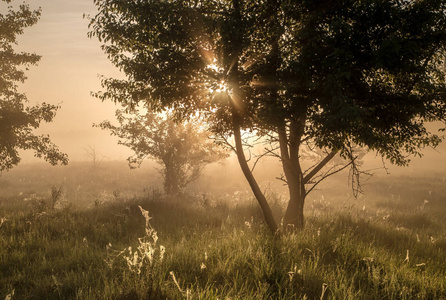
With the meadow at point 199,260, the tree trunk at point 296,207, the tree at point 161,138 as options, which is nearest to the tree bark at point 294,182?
the tree trunk at point 296,207

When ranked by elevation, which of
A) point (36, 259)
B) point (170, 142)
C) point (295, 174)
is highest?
point (170, 142)

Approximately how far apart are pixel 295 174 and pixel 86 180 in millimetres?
28007

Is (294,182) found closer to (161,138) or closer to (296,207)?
(296,207)

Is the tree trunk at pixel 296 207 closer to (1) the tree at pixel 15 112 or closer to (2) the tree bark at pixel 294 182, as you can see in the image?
(2) the tree bark at pixel 294 182

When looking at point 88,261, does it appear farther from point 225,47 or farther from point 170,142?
point 170,142

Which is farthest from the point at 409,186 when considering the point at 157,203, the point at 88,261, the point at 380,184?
the point at 88,261

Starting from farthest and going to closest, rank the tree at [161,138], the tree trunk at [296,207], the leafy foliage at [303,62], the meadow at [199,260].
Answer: the tree at [161,138] < the tree trunk at [296,207] < the leafy foliage at [303,62] < the meadow at [199,260]

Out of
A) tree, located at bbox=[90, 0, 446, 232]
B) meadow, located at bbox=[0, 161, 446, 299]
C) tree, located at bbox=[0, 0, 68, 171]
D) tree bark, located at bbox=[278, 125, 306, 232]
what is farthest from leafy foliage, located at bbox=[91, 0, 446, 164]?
tree, located at bbox=[0, 0, 68, 171]

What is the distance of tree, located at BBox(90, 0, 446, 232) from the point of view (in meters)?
5.75

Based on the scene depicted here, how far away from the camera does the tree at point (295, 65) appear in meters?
5.75

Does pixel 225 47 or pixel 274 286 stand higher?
pixel 225 47

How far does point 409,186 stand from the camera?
2745cm

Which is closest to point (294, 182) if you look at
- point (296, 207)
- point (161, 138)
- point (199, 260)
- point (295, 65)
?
point (296, 207)

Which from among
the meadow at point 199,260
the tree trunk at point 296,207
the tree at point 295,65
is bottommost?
the meadow at point 199,260
